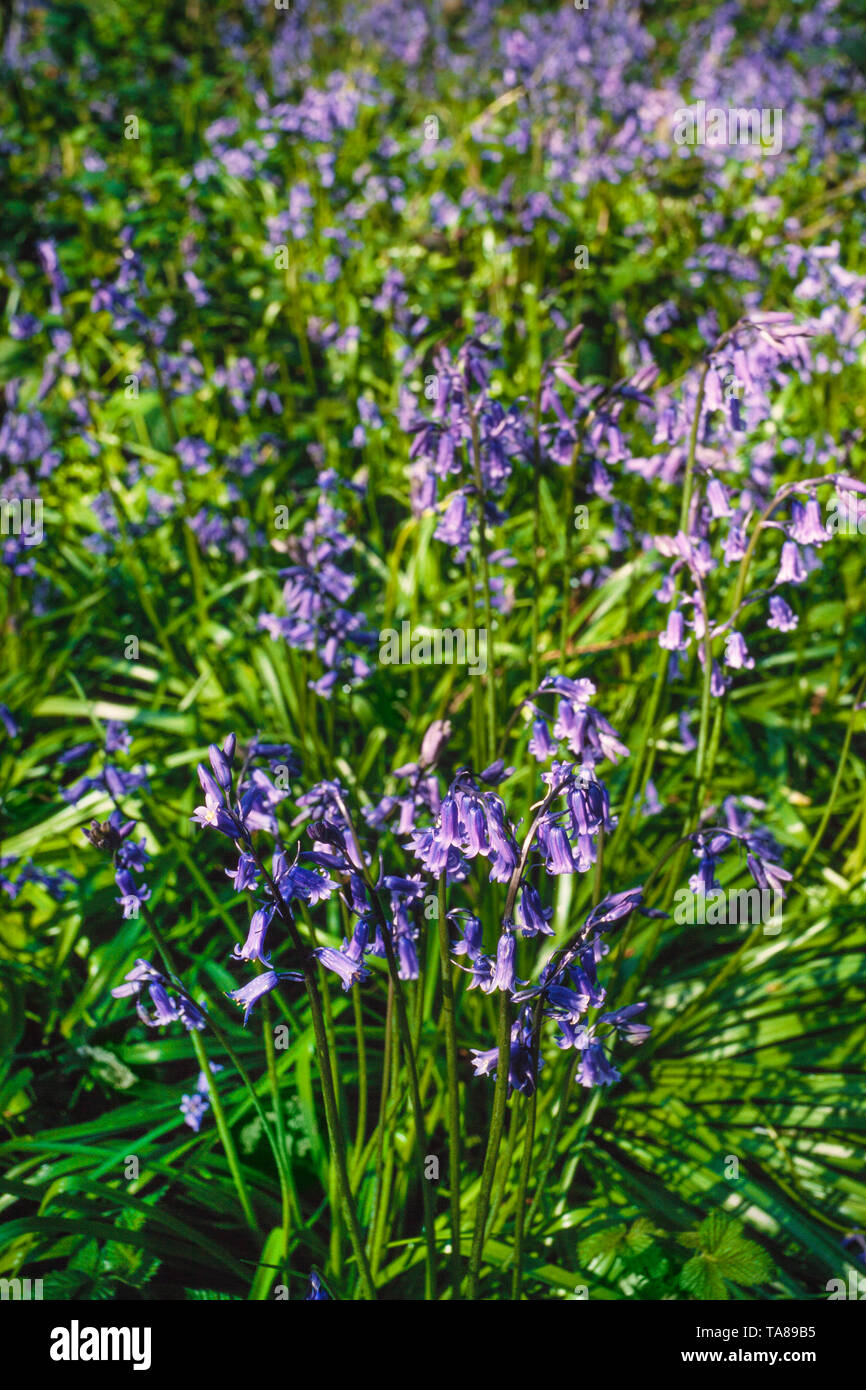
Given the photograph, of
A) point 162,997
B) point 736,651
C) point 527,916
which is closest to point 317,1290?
point 162,997

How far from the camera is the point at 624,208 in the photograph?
24.5 ft

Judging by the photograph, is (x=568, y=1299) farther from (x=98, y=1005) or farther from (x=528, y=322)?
(x=528, y=322)

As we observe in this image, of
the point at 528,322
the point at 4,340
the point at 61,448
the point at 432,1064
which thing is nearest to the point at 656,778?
the point at 432,1064

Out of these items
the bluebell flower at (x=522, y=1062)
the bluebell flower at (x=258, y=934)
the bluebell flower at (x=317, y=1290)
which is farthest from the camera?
the bluebell flower at (x=317, y=1290)

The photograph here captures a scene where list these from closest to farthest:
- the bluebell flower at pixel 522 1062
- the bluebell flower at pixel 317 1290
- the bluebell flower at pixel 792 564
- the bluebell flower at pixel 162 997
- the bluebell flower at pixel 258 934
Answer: the bluebell flower at pixel 258 934
the bluebell flower at pixel 522 1062
the bluebell flower at pixel 317 1290
the bluebell flower at pixel 162 997
the bluebell flower at pixel 792 564

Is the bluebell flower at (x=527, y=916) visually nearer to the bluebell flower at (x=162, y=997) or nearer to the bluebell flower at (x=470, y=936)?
the bluebell flower at (x=470, y=936)

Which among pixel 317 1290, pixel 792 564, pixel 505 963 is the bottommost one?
pixel 317 1290

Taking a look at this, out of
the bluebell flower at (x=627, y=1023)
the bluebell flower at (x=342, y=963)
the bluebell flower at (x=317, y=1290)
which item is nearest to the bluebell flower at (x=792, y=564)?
the bluebell flower at (x=627, y=1023)

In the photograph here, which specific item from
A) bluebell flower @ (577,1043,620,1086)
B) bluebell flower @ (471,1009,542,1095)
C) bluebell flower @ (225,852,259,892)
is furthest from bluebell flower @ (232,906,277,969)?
bluebell flower @ (577,1043,620,1086)

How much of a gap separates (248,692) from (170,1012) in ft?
6.32

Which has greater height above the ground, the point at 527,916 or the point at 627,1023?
the point at 527,916

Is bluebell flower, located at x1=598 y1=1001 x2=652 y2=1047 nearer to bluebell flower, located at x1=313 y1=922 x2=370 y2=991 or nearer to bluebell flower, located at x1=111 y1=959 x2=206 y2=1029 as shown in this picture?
bluebell flower, located at x1=313 y1=922 x2=370 y2=991

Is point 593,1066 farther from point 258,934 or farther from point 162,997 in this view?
point 162,997

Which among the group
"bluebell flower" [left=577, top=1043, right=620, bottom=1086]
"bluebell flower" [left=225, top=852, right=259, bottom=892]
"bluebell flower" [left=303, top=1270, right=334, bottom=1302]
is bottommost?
"bluebell flower" [left=303, top=1270, right=334, bottom=1302]
